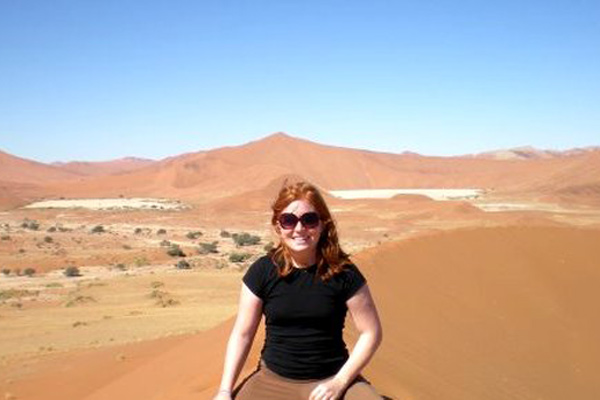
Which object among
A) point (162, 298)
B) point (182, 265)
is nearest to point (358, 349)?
point (162, 298)

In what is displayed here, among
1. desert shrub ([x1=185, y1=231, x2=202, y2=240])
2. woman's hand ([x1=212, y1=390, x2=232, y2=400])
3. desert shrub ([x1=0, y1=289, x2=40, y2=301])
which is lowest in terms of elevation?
desert shrub ([x1=0, y1=289, x2=40, y2=301])

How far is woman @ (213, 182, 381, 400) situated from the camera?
3334 mm

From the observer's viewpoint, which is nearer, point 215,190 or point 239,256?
point 239,256

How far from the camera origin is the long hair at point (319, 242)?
3383 mm

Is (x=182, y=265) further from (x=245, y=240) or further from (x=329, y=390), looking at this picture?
(x=329, y=390)

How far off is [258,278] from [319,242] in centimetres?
37

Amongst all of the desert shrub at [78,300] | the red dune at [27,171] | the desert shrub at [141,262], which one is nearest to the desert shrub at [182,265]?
the desert shrub at [141,262]

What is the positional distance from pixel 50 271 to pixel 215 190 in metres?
50.8

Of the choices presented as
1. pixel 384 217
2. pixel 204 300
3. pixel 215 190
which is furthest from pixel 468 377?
pixel 215 190

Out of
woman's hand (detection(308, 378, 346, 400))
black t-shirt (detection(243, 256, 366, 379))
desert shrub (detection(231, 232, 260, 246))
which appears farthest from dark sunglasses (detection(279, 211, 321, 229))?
desert shrub (detection(231, 232, 260, 246))

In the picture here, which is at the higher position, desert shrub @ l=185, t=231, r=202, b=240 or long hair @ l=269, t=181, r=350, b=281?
long hair @ l=269, t=181, r=350, b=281

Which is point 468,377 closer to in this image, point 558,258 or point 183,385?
point 183,385

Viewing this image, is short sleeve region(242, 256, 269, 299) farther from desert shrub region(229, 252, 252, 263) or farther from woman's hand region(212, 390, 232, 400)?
desert shrub region(229, 252, 252, 263)

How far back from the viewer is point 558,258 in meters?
10.5
